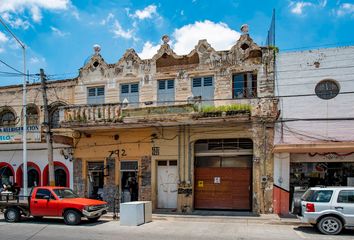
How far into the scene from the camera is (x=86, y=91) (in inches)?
824

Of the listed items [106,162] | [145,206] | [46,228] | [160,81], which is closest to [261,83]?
[160,81]

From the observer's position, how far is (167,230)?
42.2 ft

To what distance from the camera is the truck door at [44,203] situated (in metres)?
14.5

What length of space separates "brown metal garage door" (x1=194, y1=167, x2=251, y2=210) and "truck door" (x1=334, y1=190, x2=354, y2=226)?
6092 mm

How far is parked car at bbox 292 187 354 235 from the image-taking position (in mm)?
11836

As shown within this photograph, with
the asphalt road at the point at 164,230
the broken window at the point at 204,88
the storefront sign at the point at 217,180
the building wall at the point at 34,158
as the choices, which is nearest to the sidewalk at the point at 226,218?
the asphalt road at the point at 164,230

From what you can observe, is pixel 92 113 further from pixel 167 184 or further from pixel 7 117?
pixel 7 117

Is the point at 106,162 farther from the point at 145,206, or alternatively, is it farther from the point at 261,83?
the point at 261,83

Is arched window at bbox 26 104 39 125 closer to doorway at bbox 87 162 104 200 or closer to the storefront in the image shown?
doorway at bbox 87 162 104 200

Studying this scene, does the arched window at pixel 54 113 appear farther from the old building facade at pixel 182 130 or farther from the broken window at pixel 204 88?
the broken window at pixel 204 88

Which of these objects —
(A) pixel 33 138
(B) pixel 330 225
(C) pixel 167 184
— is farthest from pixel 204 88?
(A) pixel 33 138

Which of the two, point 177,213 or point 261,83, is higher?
point 261,83

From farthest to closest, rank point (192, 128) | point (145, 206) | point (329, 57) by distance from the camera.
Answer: point (192, 128), point (329, 57), point (145, 206)

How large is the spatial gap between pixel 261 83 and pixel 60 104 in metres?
12.0
